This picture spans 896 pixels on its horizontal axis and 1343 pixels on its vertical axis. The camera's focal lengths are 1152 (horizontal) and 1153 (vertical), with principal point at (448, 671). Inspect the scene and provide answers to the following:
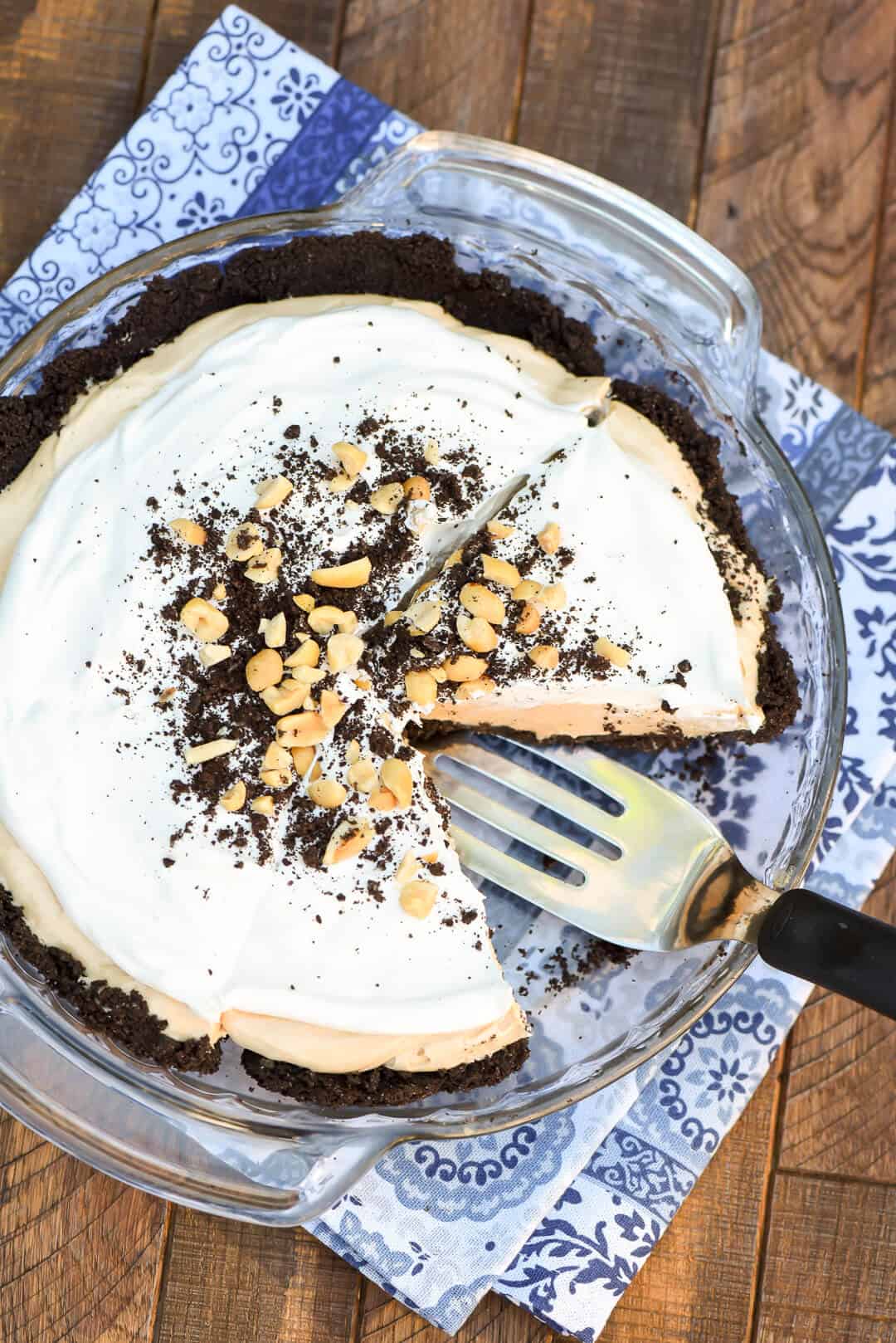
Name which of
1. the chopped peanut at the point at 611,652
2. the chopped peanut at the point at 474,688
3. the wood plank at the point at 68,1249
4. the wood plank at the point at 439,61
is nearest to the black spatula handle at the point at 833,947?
the chopped peanut at the point at 611,652

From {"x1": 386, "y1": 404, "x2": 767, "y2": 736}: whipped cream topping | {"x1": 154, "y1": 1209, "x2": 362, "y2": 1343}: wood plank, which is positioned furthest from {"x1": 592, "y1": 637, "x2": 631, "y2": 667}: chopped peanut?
{"x1": 154, "y1": 1209, "x2": 362, "y2": 1343}: wood plank

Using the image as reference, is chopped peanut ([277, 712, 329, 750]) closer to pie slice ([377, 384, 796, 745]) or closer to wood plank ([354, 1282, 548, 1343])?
pie slice ([377, 384, 796, 745])

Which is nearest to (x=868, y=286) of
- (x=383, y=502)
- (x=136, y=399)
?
(x=383, y=502)

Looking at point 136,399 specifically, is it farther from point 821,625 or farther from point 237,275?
point 821,625

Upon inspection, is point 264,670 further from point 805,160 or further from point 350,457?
point 805,160

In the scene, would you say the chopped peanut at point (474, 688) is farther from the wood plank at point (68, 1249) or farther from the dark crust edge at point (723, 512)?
the wood plank at point (68, 1249)

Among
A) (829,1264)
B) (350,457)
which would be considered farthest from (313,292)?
(829,1264)
